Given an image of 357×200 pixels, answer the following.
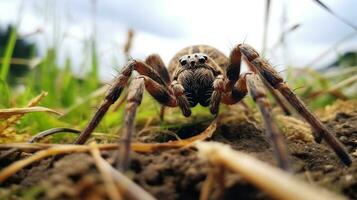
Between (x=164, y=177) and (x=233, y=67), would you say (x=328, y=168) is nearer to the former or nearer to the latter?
(x=164, y=177)

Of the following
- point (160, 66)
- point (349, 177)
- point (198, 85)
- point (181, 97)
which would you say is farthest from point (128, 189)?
point (160, 66)

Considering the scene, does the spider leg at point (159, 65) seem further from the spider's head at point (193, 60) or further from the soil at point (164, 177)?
the soil at point (164, 177)

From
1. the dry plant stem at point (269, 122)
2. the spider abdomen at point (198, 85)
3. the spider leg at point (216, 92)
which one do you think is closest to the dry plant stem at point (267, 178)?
the dry plant stem at point (269, 122)

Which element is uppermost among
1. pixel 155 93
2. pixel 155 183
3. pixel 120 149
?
pixel 155 93

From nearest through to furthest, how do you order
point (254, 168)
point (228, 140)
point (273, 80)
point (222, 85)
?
point (254, 168), point (273, 80), point (228, 140), point (222, 85)

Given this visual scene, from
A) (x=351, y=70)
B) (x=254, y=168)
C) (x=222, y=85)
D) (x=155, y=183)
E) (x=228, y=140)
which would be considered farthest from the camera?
(x=351, y=70)

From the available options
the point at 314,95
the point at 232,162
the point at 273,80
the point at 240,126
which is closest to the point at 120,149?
the point at 232,162

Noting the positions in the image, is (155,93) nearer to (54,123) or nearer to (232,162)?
(54,123)

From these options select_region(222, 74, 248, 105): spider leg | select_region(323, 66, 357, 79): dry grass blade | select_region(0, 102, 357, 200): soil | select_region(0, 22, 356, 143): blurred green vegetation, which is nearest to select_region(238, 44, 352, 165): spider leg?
select_region(0, 102, 357, 200): soil
